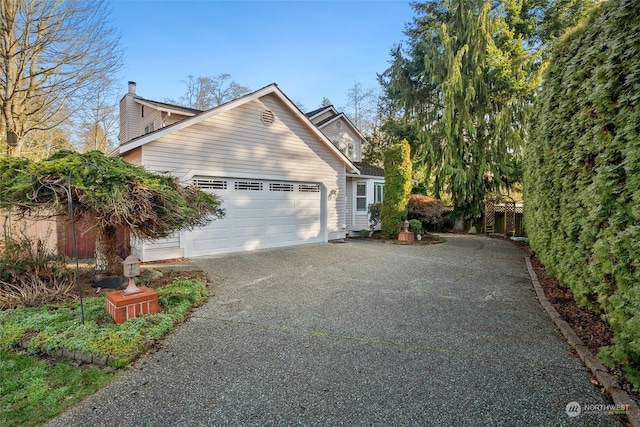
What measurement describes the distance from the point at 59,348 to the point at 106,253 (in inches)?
103

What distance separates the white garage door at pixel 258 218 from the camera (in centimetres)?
919

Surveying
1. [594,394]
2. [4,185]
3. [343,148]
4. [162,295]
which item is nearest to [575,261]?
[594,394]

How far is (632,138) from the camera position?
107 inches

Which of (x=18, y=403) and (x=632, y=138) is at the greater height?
(x=632, y=138)

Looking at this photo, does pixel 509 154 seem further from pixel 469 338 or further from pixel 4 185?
pixel 4 185

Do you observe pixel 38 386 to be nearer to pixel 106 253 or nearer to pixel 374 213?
pixel 106 253

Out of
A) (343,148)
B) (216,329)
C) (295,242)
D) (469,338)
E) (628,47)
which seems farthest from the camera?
(343,148)

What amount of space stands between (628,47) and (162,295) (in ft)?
20.3

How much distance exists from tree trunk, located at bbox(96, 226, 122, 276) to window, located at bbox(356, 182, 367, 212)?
1083 cm

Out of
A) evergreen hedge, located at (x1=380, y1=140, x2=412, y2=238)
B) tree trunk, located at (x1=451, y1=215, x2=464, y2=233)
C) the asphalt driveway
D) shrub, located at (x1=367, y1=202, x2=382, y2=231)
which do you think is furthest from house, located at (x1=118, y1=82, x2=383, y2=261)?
tree trunk, located at (x1=451, y1=215, x2=464, y2=233)

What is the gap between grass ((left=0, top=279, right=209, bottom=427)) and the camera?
8.59ft

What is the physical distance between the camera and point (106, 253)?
5.68m

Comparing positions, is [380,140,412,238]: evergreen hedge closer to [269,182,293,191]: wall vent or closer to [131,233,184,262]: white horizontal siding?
[269,182,293,191]: wall vent

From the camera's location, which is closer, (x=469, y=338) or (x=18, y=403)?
(x=18, y=403)
